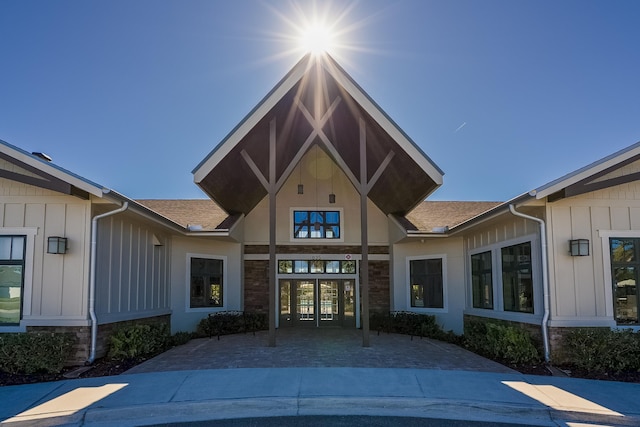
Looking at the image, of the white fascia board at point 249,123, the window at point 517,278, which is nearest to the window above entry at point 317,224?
the white fascia board at point 249,123

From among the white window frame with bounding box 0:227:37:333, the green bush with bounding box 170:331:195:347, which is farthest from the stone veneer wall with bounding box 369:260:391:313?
the white window frame with bounding box 0:227:37:333

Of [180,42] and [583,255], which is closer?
[583,255]

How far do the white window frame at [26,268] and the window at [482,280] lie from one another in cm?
980

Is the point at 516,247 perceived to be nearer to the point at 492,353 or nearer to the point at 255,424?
the point at 492,353

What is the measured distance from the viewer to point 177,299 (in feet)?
44.3

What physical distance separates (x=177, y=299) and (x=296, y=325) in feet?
13.7

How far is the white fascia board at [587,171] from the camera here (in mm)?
8344

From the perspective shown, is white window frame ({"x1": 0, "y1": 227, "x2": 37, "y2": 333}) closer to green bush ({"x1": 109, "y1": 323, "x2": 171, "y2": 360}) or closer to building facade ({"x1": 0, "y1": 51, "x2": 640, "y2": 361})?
building facade ({"x1": 0, "y1": 51, "x2": 640, "y2": 361})

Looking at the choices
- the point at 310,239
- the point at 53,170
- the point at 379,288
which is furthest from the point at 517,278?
the point at 53,170

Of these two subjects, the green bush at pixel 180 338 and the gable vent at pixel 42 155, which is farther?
the green bush at pixel 180 338

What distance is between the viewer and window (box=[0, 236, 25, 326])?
8898 mm

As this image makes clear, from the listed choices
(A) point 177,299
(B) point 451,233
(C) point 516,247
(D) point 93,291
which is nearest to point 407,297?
(B) point 451,233

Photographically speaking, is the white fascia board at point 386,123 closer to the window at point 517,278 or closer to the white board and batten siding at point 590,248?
the window at point 517,278

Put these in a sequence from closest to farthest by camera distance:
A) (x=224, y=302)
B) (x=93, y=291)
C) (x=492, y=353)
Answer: (x=93, y=291) < (x=492, y=353) < (x=224, y=302)
